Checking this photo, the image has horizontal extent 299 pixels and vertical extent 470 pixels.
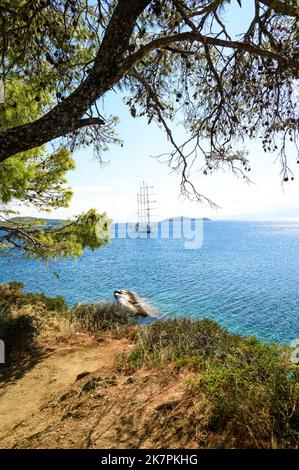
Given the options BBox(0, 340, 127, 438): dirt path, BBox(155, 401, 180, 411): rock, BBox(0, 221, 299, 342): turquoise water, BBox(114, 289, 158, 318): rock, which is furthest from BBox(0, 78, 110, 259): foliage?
BBox(114, 289, 158, 318): rock

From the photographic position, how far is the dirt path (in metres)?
5.88

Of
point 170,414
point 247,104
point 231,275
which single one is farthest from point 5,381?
point 231,275

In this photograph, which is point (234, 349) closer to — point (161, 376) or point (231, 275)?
point (161, 376)

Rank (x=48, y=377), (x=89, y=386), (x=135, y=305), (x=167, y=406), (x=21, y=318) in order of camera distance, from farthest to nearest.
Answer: (x=135, y=305) < (x=21, y=318) < (x=48, y=377) < (x=89, y=386) < (x=167, y=406)

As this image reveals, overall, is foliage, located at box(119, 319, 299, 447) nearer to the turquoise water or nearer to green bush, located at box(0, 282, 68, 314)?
the turquoise water

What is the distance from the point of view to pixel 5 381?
7.46m

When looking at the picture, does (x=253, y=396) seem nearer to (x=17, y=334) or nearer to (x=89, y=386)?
(x=89, y=386)

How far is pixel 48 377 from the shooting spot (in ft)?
23.8

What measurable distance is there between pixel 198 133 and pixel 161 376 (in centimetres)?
433

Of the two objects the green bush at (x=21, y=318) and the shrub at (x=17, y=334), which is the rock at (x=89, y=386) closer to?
the green bush at (x=21, y=318)

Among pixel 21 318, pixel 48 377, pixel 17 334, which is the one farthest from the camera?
pixel 21 318

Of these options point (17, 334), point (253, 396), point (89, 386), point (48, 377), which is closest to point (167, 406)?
point (253, 396)

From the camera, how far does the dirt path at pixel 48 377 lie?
5.88 meters

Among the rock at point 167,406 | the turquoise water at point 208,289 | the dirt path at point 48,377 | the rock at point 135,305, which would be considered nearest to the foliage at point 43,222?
the turquoise water at point 208,289
